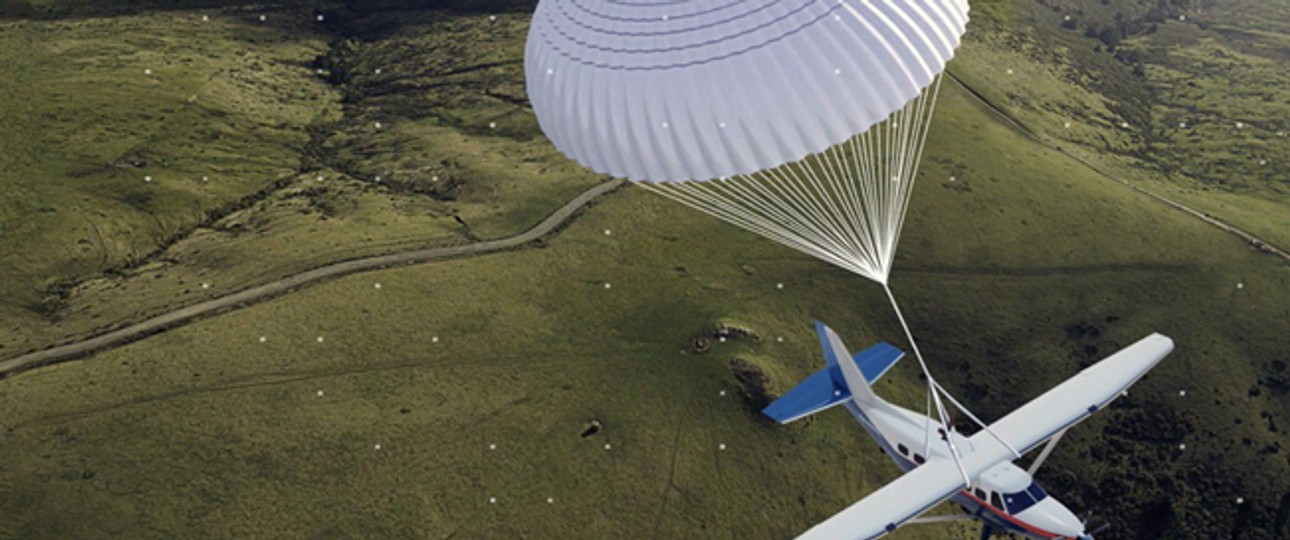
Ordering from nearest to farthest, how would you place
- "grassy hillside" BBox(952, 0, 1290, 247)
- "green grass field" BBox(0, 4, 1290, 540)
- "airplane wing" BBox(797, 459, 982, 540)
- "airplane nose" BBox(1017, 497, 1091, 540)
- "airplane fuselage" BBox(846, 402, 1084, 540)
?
"airplane wing" BBox(797, 459, 982, 540), "airplane nose" BBox(1017, 497, 1091, 540), "airplane fuselage" BBox(846, 402, 1084, 540), "green grass field" BBox(0, 4, 1290, 540), "grassy hillside" BBox(952, 0, 1290, 247)

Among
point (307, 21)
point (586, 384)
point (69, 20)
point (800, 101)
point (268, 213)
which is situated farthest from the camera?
point (307, 21)

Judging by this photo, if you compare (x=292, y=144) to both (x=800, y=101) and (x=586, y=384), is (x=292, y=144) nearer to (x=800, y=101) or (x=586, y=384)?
(x=586, y=384)

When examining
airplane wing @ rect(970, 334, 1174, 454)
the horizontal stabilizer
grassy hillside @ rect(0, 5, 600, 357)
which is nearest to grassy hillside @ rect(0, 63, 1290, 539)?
grassy hillside @ rect(0, 5, 600, 357)

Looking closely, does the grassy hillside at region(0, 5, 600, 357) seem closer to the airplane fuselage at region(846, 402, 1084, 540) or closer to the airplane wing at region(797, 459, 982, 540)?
the airplane fuselage at region(846, 402, 1084, 540)

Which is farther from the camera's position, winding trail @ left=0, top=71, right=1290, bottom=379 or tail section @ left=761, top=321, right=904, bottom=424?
winding trail @ left=0, top=71, right=1290, bottom=379

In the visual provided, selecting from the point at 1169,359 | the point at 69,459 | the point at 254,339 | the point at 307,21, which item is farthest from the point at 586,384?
the point at 307,21

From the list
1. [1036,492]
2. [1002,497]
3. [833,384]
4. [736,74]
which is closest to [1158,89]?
[833,384]
